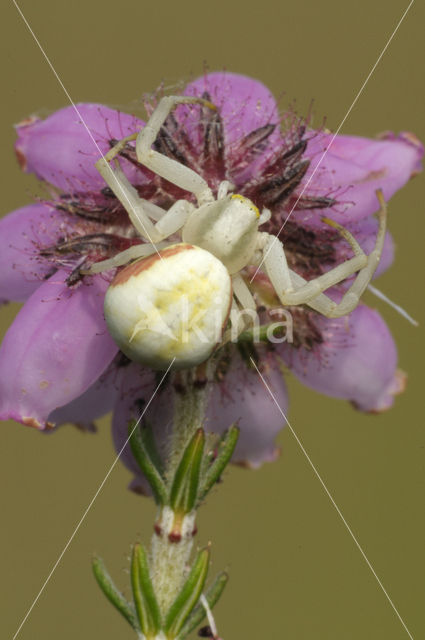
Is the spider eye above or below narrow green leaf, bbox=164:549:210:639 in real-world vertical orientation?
above

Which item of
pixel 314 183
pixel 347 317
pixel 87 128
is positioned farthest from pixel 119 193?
pixel 347 317

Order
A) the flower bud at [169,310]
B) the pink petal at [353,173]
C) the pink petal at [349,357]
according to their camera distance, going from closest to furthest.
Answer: the flower bud at [169,310] < the pink petal at [353,173] < the pink petal at [349,357]

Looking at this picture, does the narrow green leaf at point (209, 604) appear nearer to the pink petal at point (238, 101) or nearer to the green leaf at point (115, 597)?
the green leaf at point (115, 597)

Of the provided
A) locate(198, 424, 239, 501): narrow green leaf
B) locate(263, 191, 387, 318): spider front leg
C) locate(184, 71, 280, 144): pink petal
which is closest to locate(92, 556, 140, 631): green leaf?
locate(198, 424, 239, 501): narrow green leaf

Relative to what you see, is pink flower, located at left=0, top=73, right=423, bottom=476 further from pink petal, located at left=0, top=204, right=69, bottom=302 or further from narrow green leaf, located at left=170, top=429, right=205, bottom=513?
narrow green leaf, located at left=170, top=429, right=205, bottom=513

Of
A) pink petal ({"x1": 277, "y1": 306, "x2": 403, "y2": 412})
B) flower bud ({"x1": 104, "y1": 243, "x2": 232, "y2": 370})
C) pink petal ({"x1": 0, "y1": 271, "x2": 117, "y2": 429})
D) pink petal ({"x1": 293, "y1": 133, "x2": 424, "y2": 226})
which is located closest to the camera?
flower bud ({"x1": 104, "y1": 243, "x2": 232, "y2": 370})

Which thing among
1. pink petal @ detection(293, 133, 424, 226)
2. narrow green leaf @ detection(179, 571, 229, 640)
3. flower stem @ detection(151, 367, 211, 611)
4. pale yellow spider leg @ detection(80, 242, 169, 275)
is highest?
pink petal @ detection(293, 133, 424, 226)

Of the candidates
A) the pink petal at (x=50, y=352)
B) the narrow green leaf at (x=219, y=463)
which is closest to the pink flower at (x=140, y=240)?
the pink petal at (x=50, y=352)
